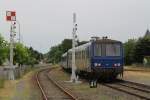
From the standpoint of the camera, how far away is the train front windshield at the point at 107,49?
36.1m

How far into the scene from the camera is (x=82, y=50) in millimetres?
41344

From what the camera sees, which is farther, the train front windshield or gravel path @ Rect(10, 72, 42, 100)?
the train front windshield

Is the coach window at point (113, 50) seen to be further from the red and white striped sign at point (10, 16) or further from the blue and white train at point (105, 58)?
the red and white striped sign at point (10, 16)

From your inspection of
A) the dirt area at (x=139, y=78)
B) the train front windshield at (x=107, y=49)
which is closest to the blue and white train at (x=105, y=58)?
the train front windshield at (x=107, y=49)

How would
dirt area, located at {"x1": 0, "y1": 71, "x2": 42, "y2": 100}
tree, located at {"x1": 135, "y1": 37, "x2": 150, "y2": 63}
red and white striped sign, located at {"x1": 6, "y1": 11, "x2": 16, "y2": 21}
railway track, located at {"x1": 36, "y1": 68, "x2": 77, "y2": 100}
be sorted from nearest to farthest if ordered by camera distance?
railway track, located at {"x1": 36, "y1": 68, "x2": 77, "y2": 100} < dirt area, located at {"x1": 0, "y1": 71, "x2": 42, "y2": 100} < red and white striped sign, located at {"x1": 6, "y1": 11, "x2": 16, "y2": 21} < tree, located at {"x1": 135, "y1": 37, "x2": 150, "y2": 63}

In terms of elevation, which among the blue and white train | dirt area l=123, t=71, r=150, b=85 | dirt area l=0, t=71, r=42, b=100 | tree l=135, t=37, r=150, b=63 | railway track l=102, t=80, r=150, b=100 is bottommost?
dirt area l=0, t=71, r=42, b=100

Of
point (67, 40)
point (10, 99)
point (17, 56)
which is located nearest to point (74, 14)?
point (10, 99)

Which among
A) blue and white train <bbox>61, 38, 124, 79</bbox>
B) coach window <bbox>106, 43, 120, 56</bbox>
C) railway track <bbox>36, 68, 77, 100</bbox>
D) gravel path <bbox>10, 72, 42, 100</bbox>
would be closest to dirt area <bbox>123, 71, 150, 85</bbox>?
blue and white train <bbox>61, 38, 124, 79</bbox>

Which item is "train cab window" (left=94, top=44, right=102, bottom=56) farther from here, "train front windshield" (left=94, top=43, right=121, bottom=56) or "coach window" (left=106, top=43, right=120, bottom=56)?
"coach window" (left=106, top=43, right=120, bottom=56)

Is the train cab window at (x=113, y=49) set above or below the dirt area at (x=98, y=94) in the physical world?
above

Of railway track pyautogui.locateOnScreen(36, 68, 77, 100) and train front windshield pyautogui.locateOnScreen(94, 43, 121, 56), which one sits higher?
train front windshield pyautogui.locateOnScreen(94, 43, 121, 56)

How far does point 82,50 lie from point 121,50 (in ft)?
19.6

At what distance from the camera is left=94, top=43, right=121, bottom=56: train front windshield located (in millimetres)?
36125

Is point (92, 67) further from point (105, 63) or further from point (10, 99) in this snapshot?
point (10, 99)
